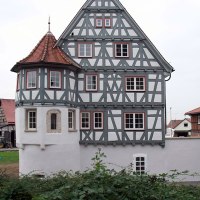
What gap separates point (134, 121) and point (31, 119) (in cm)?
710

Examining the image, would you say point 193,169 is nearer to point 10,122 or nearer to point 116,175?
point 116,175

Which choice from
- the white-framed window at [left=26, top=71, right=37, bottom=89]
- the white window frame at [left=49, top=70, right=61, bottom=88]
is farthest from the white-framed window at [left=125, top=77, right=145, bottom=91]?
the white-framed window at [left=26, top=71, right=37, bottom=89]

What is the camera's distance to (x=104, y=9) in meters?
27.1

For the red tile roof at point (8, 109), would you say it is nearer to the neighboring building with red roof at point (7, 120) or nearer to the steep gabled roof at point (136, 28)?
the neighboring building with red roof at point (7, 120)

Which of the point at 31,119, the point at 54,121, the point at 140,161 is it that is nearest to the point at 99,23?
the point at 54,121

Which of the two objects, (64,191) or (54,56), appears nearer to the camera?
(64,191)

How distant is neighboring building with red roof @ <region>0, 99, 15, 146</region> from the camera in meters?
58.7

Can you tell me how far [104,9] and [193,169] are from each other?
1288 centimetres

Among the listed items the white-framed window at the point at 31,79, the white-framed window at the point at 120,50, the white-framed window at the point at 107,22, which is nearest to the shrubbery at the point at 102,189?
the white-framed window at the point at 31,79

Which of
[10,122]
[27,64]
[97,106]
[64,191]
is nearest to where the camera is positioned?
[64,191]

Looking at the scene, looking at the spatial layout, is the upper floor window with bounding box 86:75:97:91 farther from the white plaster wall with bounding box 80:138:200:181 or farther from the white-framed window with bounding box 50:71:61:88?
the white plaster wall with bounding box 80:138:200:181

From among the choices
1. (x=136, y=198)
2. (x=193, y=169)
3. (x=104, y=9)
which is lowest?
(x=193, y=169)

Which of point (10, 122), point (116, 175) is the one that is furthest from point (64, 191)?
point (10, 122)

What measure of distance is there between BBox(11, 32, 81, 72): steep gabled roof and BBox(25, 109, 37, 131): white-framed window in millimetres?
3097
